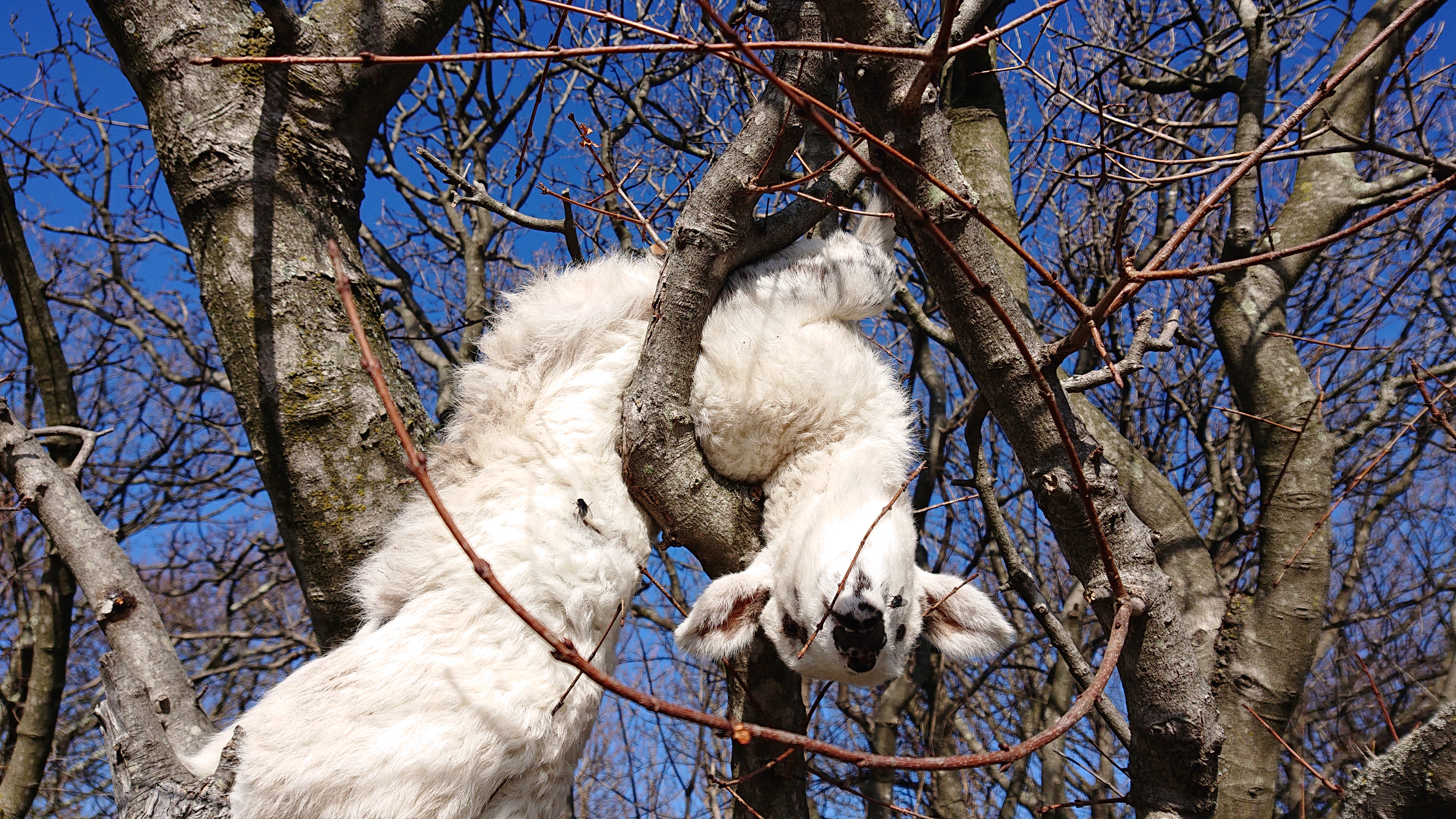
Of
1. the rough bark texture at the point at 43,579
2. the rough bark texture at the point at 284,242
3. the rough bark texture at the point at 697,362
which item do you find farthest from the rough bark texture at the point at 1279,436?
the rough bark texture at the point at 43,579

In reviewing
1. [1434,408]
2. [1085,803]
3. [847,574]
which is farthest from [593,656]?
[1434,408]

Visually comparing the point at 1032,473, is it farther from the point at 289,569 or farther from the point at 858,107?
the point at 289,569

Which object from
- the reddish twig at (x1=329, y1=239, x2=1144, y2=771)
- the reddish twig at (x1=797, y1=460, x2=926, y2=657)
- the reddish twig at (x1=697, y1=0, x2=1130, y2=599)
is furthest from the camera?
the reddish twig at (x1=797, y1=460, x2=926, y2=657)

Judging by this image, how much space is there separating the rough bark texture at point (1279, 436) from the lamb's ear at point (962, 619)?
1.25 m

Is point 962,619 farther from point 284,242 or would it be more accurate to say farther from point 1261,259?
point 284,242

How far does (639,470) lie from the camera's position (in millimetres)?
2801

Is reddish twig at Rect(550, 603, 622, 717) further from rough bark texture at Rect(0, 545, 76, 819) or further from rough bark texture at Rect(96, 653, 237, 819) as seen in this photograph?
rough bark texture at Rect(0, 545, 76, 819)

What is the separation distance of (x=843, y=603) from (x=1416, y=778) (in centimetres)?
148

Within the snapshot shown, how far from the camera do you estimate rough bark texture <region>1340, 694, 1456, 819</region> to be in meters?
2.09

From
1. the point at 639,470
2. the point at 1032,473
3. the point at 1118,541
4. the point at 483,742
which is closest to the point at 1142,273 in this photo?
the point at 1032,473

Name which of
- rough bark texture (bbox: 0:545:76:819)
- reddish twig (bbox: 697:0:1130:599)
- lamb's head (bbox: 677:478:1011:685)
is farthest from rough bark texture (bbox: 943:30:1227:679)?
rough bark texture (bbox: 0:545:76:819)

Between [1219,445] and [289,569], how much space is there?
10073mm

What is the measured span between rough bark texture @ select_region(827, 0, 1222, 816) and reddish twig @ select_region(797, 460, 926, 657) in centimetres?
45

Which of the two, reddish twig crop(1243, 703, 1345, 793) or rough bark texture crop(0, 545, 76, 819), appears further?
rough bark texture crop(0, 545, 76, 819)
